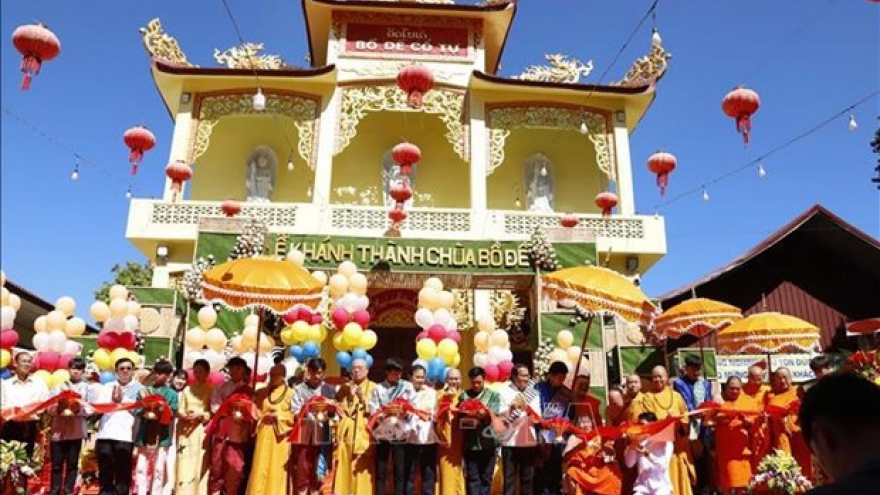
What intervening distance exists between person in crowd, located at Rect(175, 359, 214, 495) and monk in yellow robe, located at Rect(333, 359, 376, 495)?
1274mm

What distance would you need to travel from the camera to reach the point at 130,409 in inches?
213

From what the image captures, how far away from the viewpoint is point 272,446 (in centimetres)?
558

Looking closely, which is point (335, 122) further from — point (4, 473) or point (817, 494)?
point (817, 494)

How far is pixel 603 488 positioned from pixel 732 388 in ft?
5.77

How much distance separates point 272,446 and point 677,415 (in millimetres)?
3678

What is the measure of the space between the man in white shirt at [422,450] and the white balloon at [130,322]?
4.97 m

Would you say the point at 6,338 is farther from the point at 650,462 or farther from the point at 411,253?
the point at 411,253

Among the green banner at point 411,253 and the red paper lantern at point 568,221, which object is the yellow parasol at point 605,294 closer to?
the green banner at point 411,253

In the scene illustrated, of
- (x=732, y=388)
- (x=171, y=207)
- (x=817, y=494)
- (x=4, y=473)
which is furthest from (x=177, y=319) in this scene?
(x=817, y=494)

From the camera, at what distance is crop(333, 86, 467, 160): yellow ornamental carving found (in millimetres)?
13531

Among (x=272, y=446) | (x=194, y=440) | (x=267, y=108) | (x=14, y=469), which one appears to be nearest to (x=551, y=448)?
(x=272, y=446)

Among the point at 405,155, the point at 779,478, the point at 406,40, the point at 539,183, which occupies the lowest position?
the point at 779,478

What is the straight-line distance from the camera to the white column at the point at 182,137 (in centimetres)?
1305

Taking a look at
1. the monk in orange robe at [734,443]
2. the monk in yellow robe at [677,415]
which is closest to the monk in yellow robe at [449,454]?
the monk in yellow robe at [677,415]
